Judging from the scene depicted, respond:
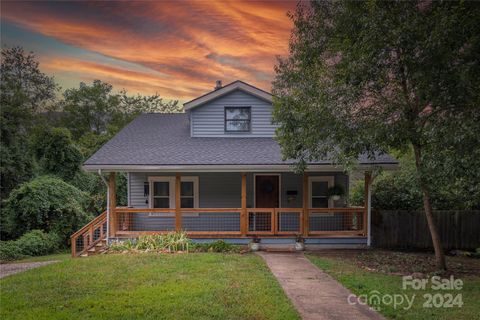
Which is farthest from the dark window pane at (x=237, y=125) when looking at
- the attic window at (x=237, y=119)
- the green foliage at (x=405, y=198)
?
the green foliage at (x=405, y=198)

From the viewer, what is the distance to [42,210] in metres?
16.5

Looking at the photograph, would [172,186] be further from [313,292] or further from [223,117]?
[313,292]

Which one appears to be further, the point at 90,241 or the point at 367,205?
the point at 367,205

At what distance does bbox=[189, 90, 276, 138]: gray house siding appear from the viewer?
52.1ft

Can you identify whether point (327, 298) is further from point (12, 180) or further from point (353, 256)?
point (12, 180)

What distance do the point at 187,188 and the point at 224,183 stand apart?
151cm

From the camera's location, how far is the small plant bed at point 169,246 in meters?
12.3

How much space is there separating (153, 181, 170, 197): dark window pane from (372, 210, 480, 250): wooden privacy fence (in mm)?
8108

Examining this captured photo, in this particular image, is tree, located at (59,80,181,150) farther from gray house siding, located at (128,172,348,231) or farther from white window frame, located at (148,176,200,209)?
white window frame, located at (148,176,200,209)

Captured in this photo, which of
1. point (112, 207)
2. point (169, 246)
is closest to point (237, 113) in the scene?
point (112, 207)

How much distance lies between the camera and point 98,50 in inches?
587

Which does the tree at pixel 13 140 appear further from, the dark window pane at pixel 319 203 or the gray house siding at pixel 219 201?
the dark window pane at pixel 319 203

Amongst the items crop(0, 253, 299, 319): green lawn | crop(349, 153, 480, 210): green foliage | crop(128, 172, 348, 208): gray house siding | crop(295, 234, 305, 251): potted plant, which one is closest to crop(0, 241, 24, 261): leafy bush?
crop(0, 253, 299, 319): green lawn

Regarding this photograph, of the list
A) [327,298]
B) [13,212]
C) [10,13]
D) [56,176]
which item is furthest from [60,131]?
[327,298]
